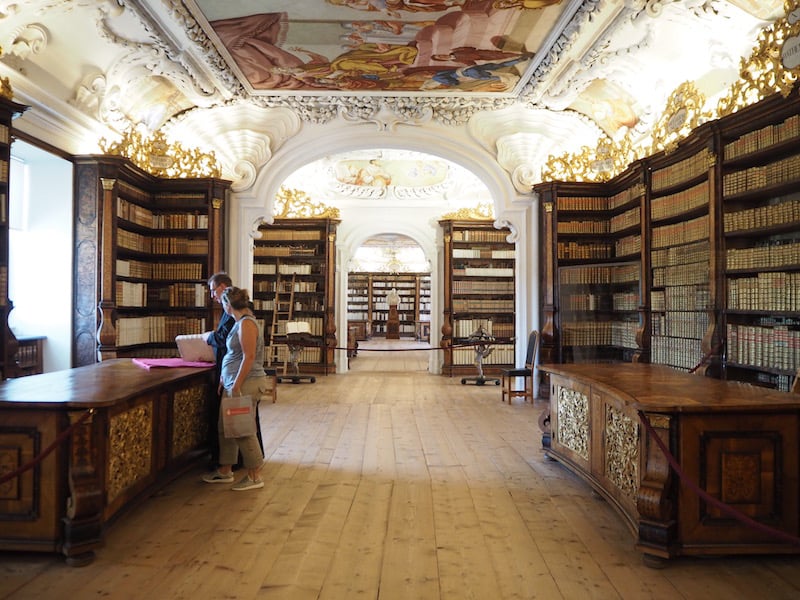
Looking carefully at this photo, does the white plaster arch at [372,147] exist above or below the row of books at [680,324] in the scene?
above

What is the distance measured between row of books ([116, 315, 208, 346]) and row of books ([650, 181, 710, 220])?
19.6ft

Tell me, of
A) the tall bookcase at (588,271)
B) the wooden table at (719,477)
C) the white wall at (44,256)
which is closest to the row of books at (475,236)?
the tall bookcase at (588,271)

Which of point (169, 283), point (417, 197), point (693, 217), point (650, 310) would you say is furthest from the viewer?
point (417, 197)

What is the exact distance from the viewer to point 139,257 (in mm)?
8062

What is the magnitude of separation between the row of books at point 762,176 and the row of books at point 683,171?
27 centimetres

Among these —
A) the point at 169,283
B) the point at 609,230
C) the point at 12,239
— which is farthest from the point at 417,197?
the point at 12,239

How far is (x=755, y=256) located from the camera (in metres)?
5.11

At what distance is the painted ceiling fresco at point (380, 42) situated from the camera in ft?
18.6

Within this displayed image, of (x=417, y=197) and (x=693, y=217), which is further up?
(x=417, y=197)

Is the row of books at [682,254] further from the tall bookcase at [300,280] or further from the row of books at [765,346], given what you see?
the tall bookcase at [300,280]

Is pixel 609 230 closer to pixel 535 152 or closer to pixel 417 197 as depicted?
pixel 535 152

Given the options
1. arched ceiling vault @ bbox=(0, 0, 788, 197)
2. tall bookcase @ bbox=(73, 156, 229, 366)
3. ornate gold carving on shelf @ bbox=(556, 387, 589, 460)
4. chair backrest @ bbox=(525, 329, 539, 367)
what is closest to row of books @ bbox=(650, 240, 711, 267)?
arched ceiling vault @ bbox=(0, 0, 788, 197)

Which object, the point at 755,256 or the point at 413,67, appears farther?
the point at 413,67

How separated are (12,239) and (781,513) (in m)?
7.49
